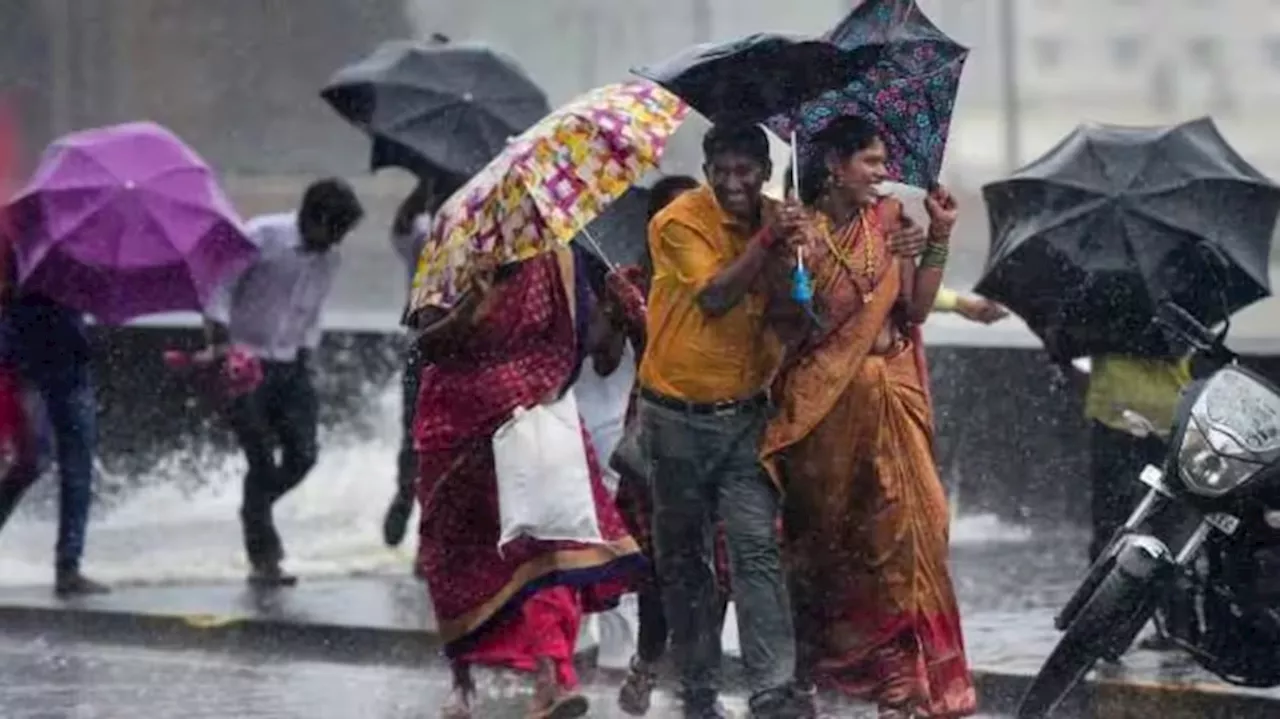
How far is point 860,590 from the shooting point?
25.7 ft

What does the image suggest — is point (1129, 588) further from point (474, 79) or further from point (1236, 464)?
point (474, 79)

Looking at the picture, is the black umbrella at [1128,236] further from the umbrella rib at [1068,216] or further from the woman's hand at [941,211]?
the woman's hand at [941,211]

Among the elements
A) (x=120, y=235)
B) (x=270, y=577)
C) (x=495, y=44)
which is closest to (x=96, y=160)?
(x=120, y=235)

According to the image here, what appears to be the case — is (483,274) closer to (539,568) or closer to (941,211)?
(539,568)

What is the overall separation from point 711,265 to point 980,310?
51.4 inches

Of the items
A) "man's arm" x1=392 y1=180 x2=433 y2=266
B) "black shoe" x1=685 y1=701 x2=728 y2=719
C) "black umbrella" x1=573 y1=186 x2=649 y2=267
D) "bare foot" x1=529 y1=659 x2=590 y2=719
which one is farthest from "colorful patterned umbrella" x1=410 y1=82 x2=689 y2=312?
"man's arm" x1=392 y1=180 x2=433 y2=266

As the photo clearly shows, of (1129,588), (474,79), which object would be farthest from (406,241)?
(1129,588)

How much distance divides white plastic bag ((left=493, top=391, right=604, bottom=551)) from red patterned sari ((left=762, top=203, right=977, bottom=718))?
579 mm

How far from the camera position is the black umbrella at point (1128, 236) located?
885 centimetres

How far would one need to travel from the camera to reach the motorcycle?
7711mm

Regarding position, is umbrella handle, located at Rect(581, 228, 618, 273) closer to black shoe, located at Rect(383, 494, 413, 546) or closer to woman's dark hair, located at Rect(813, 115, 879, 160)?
woman's dark hair, located at Rect(813, 115, 879, 160)

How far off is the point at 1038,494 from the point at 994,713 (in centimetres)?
369

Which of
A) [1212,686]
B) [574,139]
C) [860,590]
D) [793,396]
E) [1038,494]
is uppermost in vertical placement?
[574,139]

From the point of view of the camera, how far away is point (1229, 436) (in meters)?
7.71
